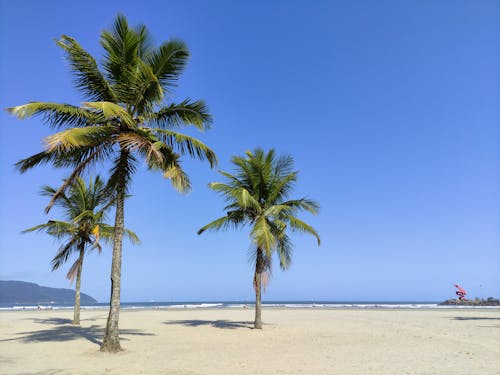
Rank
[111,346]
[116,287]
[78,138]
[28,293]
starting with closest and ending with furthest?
[78,138] < [111,346] < [116,287] < [28,293]

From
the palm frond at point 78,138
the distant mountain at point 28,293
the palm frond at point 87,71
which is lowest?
the distant mountain at point 28,293

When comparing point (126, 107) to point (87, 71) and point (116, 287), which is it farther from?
point (116, 287)

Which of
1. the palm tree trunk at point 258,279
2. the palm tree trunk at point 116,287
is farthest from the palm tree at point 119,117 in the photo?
the palm tree trunk at point 258,279

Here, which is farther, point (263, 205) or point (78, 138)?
point (263, 205)

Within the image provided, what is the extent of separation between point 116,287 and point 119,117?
15.9ft

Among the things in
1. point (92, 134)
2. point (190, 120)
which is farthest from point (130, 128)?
point (190, 120)

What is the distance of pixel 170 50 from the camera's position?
10688 millimetres

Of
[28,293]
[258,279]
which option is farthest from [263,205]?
[28,293]

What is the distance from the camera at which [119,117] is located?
32.9ft

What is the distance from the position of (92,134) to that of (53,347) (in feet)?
21.5

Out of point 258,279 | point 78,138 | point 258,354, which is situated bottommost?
point 258,354

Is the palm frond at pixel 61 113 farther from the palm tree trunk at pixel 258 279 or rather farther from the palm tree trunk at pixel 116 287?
the palm tree trunk at pixel 258 279

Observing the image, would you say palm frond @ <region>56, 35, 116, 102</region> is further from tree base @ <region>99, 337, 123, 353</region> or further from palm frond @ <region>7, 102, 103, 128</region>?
tree base @ <region>99, 337, 123, 353</region>

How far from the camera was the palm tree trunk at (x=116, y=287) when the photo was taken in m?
10.0
